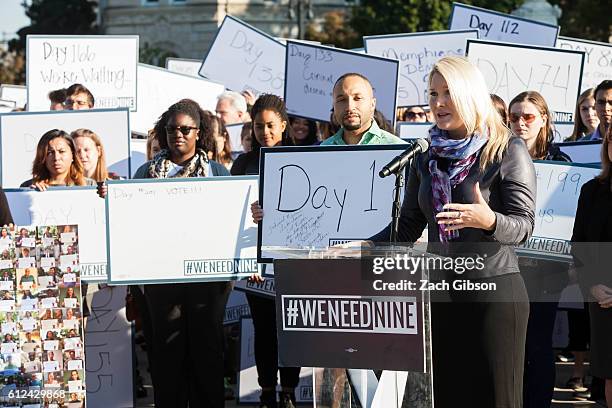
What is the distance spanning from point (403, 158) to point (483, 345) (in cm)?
85

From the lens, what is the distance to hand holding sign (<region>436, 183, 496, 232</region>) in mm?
4449

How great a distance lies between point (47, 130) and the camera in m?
9.01

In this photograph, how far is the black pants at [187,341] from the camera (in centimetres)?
720

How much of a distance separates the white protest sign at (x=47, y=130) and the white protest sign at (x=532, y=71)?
3021 mm

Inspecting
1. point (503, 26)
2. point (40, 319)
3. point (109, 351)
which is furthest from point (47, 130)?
point (503, 26)

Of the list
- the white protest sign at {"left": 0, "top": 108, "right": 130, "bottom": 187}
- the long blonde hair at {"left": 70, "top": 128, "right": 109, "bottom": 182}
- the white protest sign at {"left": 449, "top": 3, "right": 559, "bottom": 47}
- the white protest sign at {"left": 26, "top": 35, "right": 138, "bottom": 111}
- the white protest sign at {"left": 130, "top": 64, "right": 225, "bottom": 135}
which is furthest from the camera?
the white protest sign at {"left": 130, "top": 64, "right": 225, "bottom": 135}

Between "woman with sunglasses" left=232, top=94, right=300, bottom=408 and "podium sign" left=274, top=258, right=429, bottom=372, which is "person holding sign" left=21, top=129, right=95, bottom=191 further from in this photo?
"podium sign" left=274, top=258, right=429, bottom=372

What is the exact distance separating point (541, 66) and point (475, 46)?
0.57m

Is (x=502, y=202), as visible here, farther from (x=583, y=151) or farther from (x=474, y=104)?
(x=583, y=151)

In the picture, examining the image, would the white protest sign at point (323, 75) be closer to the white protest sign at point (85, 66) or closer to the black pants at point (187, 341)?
the white protest sign at point (85, 66)

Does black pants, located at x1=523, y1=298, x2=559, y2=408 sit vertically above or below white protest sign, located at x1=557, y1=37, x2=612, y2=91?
below

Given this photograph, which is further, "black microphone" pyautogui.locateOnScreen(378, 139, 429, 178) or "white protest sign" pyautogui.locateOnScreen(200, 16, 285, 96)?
"white protest sign" pyautogui.locateOnScreen(200, 16, 285, 96)

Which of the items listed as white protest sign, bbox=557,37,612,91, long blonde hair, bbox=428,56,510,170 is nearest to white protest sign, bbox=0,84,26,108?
white protest sign, bbox=557,37,612,91

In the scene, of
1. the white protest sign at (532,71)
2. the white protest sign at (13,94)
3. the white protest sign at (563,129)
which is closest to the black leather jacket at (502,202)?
the white protest sign at (563,129)
